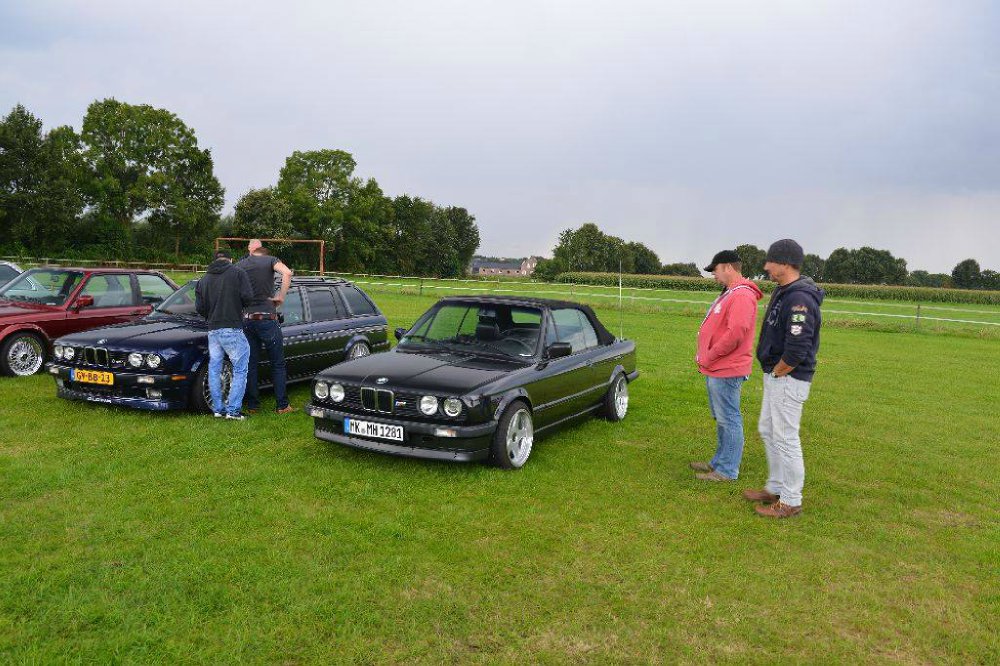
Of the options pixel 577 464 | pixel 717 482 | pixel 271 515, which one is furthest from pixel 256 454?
pixel 717 482

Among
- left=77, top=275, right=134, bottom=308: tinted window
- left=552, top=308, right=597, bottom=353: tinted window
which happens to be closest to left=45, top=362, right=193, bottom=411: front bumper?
left=77, top=275, right=134, bottom=308: tinted window

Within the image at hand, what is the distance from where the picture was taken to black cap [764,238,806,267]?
496 centimetres

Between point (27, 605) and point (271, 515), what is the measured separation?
1.54 metres

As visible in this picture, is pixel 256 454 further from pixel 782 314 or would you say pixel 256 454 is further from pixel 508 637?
pixel 782 314

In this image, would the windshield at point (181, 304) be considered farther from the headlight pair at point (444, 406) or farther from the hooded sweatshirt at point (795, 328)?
the hooded sweatshirt at point (795, 328)

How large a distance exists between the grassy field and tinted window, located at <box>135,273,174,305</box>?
3040mm

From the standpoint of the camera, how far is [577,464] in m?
6.34

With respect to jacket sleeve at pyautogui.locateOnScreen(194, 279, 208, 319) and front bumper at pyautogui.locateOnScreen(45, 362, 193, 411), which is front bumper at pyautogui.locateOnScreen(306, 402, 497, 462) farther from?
jacket sleeve at pyautogui.locateOnScreen(194, 279, 208, 319)

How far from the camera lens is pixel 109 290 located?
32.8 ft

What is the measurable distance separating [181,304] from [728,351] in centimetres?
674

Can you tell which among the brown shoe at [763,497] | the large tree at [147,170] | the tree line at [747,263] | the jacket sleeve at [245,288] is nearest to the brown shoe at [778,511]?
the brown shoe at [763,497]

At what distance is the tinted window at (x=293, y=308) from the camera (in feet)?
28.8

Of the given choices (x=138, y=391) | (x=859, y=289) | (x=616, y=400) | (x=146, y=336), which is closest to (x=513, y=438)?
(x=616, y=400)

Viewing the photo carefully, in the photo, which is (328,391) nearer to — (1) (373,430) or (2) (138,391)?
(1) (373,430)
